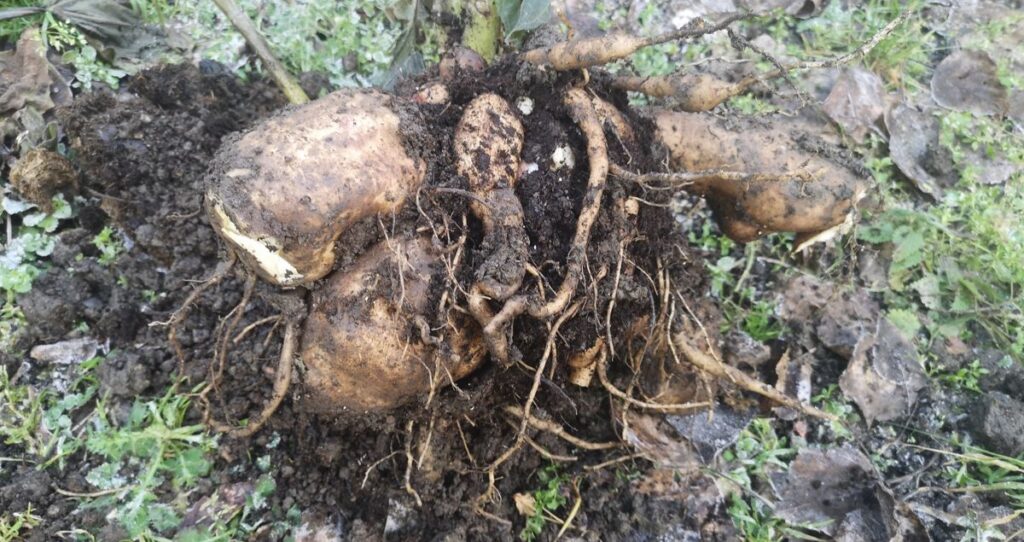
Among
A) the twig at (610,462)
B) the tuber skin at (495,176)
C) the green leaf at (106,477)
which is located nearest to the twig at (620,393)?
the twig at (610,462)

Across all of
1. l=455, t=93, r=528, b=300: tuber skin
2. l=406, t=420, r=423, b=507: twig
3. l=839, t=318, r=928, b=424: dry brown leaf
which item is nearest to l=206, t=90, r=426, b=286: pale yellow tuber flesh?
l=455, t=93, r=528, b=300: tuber skin

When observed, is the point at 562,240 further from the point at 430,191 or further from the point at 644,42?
the point at 644,42

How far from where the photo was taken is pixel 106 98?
1.97 m

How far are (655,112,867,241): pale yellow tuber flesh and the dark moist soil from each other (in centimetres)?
13

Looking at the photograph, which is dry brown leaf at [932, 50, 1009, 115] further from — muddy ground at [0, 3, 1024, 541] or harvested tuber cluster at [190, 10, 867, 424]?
harvested tuber cluster at [190, 10, 867, 424]

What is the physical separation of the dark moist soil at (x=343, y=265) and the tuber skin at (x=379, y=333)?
0.22 feet

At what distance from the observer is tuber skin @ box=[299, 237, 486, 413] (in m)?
1.52

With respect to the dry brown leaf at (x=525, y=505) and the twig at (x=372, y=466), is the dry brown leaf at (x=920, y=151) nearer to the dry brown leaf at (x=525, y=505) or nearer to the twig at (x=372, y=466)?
the dry brown leaf at (x=525, y=505)

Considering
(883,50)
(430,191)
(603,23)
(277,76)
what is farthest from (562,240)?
(883,50)

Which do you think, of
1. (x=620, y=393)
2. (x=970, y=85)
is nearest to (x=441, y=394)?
(x=620, y=393)

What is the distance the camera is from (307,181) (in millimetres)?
1413

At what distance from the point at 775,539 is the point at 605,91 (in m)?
1.32

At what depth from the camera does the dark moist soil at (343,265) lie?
164 cm

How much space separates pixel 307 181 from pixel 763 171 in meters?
1.19
